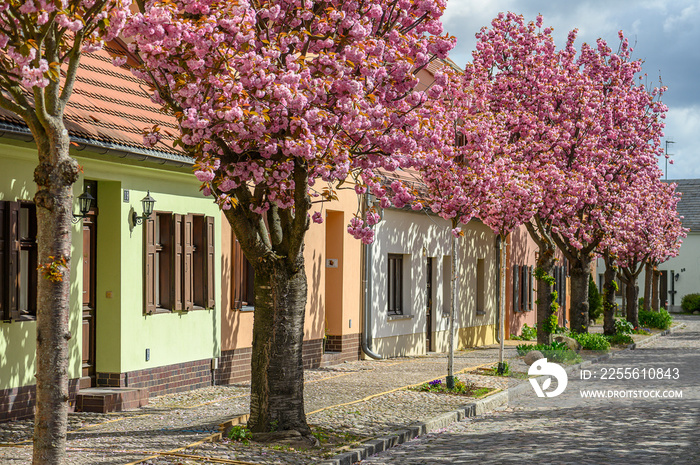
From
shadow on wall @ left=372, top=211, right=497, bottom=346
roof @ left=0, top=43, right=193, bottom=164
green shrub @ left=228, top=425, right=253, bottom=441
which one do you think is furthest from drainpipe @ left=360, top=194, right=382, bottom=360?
green shrub @ left=228, top=425, right=253, bottom=441

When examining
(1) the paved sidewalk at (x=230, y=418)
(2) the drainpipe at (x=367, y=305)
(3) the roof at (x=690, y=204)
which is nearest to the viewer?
(1) the paved sidewalk at (x=230, y=418)

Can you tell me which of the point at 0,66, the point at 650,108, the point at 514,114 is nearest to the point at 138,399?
the point at 0,66

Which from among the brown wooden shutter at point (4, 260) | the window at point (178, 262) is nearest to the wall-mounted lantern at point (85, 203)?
the brown wooden shutter at point (4, 260)

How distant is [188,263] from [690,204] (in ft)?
196

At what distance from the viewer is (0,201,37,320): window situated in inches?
430

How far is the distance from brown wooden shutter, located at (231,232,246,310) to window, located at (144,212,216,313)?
79cm

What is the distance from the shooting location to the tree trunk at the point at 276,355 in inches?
384

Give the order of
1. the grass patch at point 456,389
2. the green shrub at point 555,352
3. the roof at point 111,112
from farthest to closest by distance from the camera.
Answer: the green shrub at point 555,352, the grass patch at point 456,389, the roof at point 111,112

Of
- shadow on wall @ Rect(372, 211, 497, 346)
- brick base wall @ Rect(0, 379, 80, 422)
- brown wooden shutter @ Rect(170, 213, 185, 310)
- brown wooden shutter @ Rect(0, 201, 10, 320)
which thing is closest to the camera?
brick base wall @ Rect(0, 379, 80, 422)

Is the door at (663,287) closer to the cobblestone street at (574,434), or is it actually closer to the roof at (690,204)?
the roof at (690,204)

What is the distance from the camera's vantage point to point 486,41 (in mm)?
23922

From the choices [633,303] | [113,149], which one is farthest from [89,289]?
[633,303]

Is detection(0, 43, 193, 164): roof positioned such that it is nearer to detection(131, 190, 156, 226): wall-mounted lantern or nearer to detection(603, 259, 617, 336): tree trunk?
detection(131, 190, 156, 226): wall-mounted lantern

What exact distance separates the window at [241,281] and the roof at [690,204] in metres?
52.5
